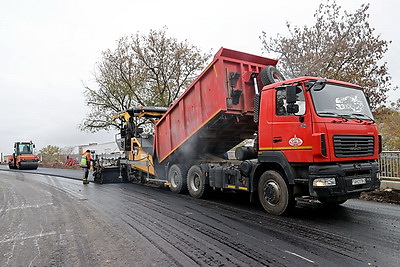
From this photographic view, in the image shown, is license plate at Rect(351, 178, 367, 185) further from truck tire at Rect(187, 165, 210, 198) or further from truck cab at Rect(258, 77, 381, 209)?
truck tire at Rect(187, 165, 210, 198)

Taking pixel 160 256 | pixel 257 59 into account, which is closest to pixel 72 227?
pixel 160 256

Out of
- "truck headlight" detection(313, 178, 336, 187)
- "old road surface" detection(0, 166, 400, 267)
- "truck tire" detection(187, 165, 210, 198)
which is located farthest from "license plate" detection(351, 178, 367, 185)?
"truck tire" detection(187, 165, 210, 198)

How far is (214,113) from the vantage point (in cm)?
707

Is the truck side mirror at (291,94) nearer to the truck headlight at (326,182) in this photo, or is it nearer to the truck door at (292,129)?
the truck door at (292,129)

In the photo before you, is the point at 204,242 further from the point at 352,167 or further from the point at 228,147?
the point at 228,147

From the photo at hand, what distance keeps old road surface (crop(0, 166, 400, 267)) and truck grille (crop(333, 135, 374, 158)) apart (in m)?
1.21

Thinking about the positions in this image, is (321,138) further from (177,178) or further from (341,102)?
(177,178)

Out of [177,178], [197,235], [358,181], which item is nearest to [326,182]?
[358,181]

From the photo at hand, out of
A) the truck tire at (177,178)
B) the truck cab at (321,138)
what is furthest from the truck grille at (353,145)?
the truck tire at (177,178)

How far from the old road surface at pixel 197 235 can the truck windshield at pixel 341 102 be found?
1929 millimetres

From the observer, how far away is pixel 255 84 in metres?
7.01

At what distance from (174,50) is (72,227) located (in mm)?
16632

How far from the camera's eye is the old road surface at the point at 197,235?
12.1 feet

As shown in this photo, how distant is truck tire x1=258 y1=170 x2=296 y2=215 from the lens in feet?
18.2
